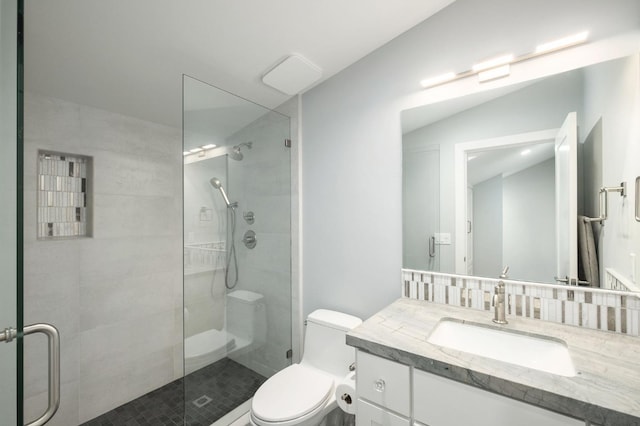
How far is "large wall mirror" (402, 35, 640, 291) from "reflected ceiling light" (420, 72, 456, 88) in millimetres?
127

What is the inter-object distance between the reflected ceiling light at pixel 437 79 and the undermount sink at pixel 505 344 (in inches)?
49.9

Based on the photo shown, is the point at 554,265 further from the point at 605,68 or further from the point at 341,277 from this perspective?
the point at 341,277

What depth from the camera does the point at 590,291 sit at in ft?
4.05

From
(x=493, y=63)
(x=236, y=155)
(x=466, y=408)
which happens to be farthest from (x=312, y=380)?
(x=493, y=63)

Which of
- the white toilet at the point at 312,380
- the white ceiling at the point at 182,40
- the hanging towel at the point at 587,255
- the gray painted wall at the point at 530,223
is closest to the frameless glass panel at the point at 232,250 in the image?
the white ceiling at the point at 182,40

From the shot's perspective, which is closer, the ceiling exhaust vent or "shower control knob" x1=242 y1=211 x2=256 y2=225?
the ceiling exhaust vent

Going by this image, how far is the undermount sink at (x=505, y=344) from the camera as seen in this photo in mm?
1105

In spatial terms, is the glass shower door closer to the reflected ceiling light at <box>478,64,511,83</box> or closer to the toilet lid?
the toilet lid

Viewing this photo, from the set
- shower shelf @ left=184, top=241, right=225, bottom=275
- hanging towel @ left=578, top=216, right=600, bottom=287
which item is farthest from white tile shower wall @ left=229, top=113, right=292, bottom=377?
hanging towel @ left=578, top=216, right=600, bottom=287

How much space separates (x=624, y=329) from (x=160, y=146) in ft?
9.91

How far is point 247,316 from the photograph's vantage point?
197cm

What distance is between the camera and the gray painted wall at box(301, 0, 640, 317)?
1.36 meters

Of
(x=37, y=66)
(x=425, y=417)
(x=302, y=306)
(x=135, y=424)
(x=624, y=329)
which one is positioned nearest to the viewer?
(x=425, y=417)

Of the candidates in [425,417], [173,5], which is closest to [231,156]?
[173,5]
